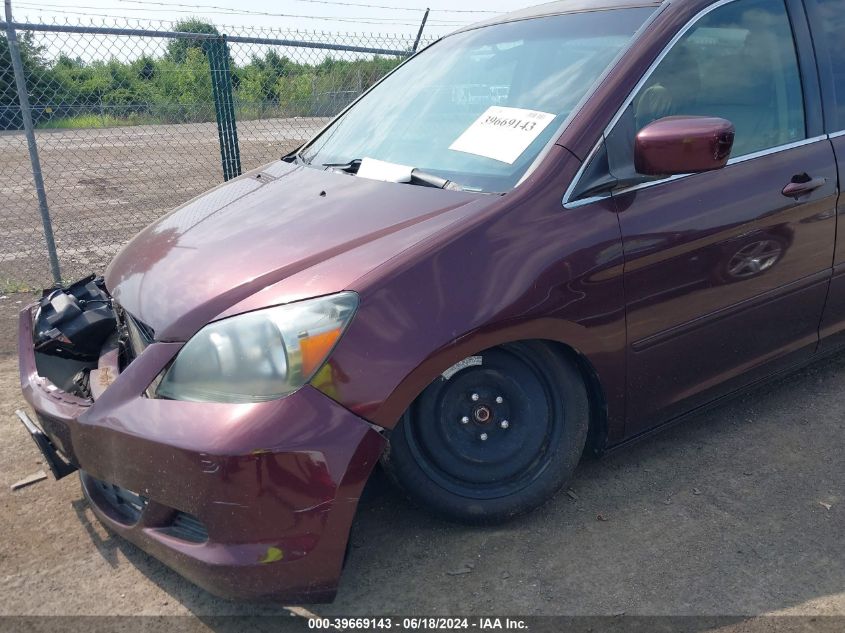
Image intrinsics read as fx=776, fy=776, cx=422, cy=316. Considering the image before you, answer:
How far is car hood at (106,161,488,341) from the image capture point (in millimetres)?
2230

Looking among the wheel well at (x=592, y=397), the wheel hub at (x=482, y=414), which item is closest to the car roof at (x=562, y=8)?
the wheel well at (x=592, y=397)

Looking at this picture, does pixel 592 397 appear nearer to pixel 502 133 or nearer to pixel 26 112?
pixel 502 133

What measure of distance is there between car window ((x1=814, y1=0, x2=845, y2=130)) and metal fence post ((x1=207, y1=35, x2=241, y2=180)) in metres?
3.91

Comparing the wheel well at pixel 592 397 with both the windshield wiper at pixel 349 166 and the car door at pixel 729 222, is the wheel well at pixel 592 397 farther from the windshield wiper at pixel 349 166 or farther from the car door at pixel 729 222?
the windshield wiper at pixel 349 166

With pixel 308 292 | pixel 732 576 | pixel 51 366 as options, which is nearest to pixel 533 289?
pixel 308 292

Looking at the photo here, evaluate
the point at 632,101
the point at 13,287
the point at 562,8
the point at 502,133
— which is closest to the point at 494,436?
the point at 502,133

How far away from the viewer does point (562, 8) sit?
10.4 ft

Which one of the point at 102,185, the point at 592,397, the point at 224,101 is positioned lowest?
the point at 102,185

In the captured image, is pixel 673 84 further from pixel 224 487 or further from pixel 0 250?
pixel 0 250

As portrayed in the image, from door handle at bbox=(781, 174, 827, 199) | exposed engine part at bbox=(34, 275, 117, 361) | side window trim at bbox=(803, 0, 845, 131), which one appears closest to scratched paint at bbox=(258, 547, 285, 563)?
exposed engine part at bbox=(34, 275, 117, 361)

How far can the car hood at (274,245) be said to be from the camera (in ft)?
7.32

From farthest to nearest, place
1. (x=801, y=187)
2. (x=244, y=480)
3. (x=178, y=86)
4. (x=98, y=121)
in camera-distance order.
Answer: (x=98, y=121)
(x=178, y=86)
(x=801, y=187)
(x=244, y=480)

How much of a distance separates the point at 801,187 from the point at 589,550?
1.58 meters

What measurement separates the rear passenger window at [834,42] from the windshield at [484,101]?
2.87 ft
